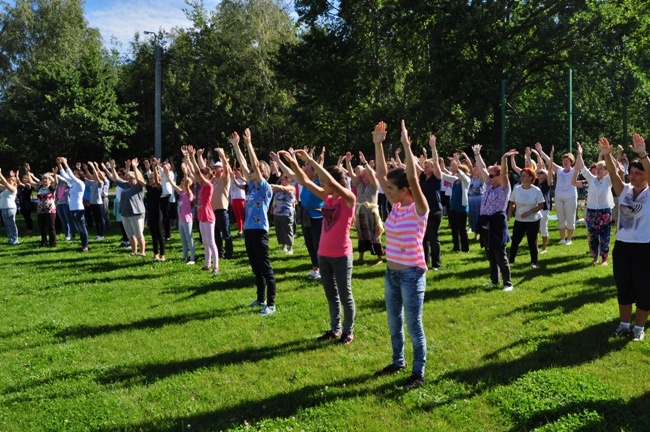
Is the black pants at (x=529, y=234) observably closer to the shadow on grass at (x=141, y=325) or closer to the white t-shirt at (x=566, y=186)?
the white t-shirt at (x=566, y=186)

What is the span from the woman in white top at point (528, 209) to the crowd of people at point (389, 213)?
0.07 feet

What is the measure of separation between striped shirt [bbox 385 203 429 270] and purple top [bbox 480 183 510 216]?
12.8ft

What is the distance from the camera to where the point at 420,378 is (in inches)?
200

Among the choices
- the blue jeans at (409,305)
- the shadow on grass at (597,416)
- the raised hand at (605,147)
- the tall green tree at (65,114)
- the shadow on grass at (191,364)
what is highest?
the tall green tree at (65,114)

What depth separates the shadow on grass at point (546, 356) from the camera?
5184 millimetres

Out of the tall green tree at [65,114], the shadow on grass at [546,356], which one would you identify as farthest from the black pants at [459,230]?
the tall green tree at [65,114]

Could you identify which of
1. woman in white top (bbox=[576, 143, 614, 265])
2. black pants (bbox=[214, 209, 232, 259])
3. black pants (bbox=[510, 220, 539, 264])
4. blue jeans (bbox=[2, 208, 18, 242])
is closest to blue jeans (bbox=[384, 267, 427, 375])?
black pants (bbox=[510, 220, 539, 264])

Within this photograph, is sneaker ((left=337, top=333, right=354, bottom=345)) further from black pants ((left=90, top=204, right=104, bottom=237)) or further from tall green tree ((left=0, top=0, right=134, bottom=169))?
tall green tree ((left=0, top=0, right=134, bottom=169))

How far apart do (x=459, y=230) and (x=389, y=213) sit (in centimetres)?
690

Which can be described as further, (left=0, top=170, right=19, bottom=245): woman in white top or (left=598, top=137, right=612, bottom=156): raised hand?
(left=0, top=170, right=19, bottom=245): woman in white top

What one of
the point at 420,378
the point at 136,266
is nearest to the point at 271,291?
the point at 420,378

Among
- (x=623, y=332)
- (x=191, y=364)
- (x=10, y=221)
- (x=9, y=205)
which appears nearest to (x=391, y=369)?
(x=191, y=364)

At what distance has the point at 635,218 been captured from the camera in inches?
233

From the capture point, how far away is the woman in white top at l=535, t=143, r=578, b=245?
11.9m
